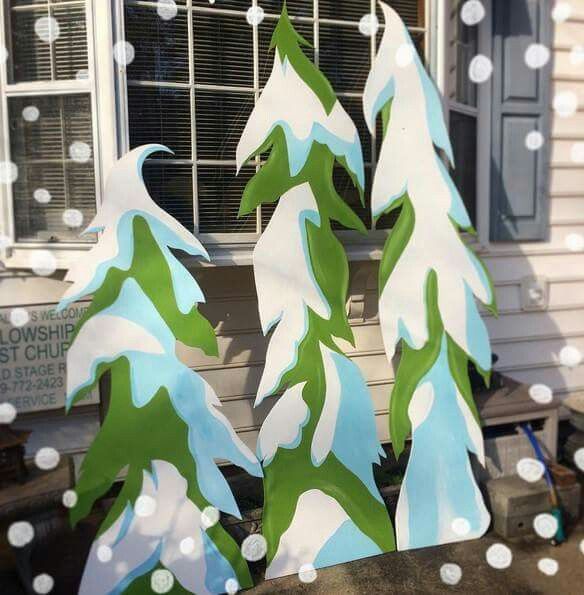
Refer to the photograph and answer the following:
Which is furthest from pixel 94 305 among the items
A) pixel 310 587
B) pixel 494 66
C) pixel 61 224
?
pixel 494 66

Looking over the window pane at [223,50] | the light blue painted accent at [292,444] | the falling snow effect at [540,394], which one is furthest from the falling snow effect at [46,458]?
the falling snow effect at [540,394]

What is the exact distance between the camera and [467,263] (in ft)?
12.0

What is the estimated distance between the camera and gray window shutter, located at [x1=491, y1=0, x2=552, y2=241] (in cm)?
435

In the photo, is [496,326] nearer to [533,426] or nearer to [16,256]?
[533,426]

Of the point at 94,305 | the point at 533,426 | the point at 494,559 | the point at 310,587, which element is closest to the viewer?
the point at 94,305

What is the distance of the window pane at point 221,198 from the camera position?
3.37 m

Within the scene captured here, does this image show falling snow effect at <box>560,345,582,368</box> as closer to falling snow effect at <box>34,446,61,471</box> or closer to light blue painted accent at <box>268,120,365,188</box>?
light blue painted accent at <box>268,120,365,188</box>

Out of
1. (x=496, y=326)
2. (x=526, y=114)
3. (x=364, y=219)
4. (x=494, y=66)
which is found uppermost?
(x=494, y=66)

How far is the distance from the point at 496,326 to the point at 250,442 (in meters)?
2.01
